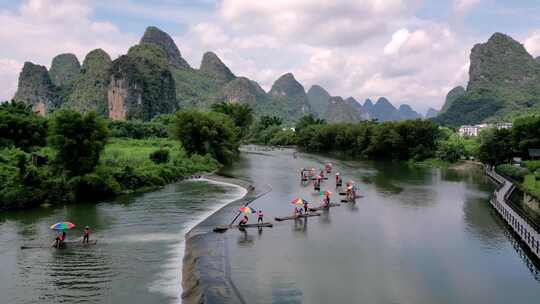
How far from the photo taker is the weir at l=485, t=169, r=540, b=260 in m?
26.7

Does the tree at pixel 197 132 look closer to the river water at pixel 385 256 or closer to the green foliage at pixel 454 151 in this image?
the river water at pixel 385 256

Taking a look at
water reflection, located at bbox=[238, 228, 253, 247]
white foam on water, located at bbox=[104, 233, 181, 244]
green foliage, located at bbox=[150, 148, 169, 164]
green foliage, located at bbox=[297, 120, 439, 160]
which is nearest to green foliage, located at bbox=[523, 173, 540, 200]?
water reflection, located at bbox=[238, 228, 253, 247]

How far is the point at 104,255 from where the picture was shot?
24484 millimetres

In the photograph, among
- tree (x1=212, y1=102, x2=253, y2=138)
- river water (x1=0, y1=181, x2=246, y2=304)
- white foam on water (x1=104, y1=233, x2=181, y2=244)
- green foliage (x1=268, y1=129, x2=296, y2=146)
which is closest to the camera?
river water (x1=0, y1=181, x2=246, y2=304)

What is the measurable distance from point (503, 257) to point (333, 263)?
33.6 ft

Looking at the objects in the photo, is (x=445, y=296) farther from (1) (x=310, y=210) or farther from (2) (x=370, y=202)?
(2) (x=370, y=202)

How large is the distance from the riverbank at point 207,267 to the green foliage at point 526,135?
149ft

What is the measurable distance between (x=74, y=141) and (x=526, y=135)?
56.5 meters

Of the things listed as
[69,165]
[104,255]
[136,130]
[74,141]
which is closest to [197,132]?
[69,165]

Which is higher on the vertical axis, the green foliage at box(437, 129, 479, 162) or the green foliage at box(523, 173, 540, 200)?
the green foliage at box(437, 129, 479, 162)

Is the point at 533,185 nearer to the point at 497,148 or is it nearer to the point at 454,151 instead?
the point at 497,148

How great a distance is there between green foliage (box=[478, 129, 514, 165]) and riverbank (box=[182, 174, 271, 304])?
153 ft

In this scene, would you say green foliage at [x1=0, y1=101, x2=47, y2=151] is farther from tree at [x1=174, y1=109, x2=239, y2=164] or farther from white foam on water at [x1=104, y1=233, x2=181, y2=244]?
white foam on water at [x1=104, y1=233, x2=181, y2=244]

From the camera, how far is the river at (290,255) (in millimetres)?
20125
